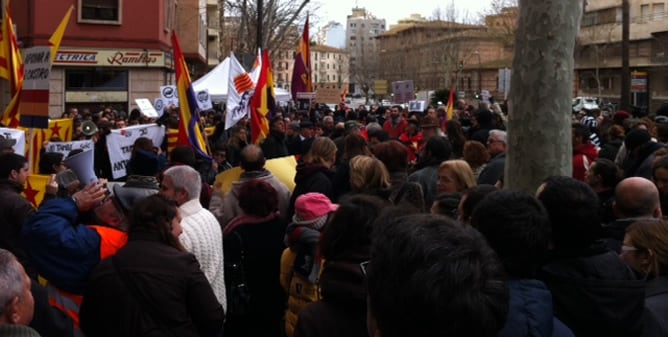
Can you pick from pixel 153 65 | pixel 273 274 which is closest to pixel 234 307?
pixel 273 274

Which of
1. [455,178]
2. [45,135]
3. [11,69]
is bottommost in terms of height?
[455,178]

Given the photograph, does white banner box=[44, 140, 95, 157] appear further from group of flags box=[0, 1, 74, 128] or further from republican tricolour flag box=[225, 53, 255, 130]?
republican tricolour flag box=[225, 53, 255, 130]

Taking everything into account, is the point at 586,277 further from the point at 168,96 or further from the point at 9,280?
the point at 168,96

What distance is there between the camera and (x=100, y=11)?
1080 inches

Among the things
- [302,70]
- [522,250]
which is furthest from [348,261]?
[302,70]

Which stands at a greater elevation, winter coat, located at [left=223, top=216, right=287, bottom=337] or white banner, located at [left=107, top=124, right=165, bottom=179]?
white banner, located at [left=107, top=124, right=165, bottom=179]

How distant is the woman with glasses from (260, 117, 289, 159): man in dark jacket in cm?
759

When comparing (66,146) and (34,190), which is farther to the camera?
(66,146)

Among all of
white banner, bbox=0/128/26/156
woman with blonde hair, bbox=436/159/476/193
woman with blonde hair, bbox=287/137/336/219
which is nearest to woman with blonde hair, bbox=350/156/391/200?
woman with blonde hair, bbox=436/159/476/193

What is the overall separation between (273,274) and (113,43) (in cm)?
2449

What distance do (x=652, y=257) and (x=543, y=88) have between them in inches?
56.2

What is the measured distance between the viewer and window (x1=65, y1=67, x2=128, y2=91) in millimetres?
26828

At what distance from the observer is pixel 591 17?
60.9 meters

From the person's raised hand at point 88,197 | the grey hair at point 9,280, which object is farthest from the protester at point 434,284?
the person's raised hand at point 88,197
